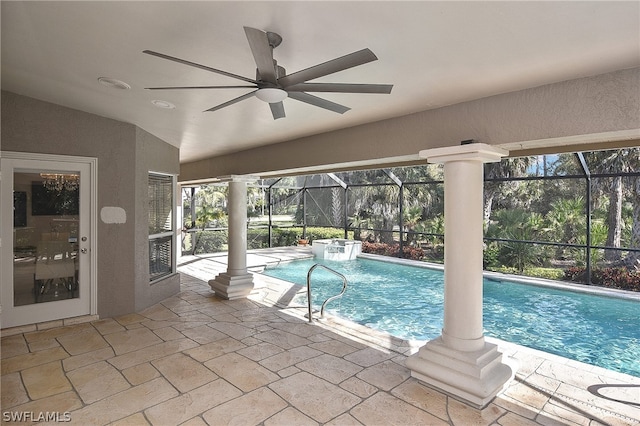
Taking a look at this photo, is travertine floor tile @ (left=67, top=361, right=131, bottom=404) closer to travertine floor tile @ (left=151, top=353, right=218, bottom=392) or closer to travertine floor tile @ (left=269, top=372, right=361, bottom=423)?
travertine floor tile @ (left=151, top=353, right=218, bottom=392)

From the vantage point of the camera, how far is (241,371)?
350cm

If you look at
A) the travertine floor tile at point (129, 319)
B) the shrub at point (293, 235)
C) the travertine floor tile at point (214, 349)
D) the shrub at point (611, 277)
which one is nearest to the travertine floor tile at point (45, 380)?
the travertine floor tile at point (214, 349)

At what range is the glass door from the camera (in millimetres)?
4379

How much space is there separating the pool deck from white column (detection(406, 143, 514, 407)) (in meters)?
0.22

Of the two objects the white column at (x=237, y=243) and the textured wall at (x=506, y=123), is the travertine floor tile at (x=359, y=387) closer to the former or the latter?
the textured wall at (x=506, y=123)

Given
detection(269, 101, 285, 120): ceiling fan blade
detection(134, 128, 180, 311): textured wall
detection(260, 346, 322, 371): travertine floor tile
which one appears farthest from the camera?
detection(134, 128, 180, 311): textured wall

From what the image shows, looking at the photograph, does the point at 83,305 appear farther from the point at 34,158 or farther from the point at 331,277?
the point at 331,277

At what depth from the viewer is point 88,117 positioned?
484cm

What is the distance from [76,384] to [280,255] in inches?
340

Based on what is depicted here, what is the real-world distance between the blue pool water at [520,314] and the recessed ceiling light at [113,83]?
14.6 feet

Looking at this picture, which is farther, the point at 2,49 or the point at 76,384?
the point at 76,384

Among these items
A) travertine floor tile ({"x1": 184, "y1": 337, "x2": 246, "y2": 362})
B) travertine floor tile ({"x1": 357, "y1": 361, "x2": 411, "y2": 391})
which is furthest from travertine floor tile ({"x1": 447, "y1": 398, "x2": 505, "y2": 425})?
A: travertine floor tile ({"x1": 184, "y1": 337, "x2": 246, "y2": 362})

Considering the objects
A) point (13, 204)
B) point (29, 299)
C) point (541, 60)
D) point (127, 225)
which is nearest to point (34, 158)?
point (13, 204)

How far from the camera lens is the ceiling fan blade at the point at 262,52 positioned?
5.56 ft
